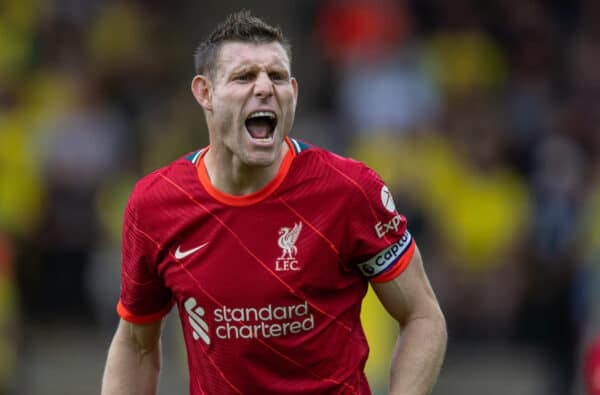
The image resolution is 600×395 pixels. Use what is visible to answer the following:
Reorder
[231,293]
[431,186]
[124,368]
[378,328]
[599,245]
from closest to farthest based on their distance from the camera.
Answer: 1. [231,293]
2. [124,368]
3. [378,328]
4. [599,245]
5. [431,186]

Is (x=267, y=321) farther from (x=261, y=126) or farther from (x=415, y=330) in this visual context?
(x=261, y=126)

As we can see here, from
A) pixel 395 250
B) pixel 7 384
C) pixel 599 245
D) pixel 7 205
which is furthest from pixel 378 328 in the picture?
pixel 395 250

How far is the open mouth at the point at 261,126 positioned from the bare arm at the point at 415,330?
670 mm

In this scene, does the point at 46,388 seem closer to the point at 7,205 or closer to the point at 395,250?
the point at 7,205

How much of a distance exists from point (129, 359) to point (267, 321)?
73 cm

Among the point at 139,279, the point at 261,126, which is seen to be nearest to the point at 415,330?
the point at 261,126

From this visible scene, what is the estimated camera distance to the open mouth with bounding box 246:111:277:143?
4800mm

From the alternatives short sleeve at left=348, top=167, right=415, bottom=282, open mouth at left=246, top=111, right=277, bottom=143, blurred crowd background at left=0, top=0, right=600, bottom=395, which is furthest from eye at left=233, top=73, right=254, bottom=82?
blurred crowd background at left=0, top=0, right=600, bottom=395

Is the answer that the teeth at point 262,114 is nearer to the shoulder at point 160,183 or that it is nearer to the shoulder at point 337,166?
the shoulder at point 337,166

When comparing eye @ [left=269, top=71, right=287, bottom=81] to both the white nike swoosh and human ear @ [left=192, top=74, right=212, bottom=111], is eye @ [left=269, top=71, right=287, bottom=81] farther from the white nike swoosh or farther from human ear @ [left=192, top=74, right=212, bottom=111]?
the white nike swoosh

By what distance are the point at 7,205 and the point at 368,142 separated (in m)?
3.26

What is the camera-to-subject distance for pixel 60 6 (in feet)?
45.4

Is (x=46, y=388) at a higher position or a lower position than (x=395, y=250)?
lower

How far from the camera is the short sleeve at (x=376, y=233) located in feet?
15.7
